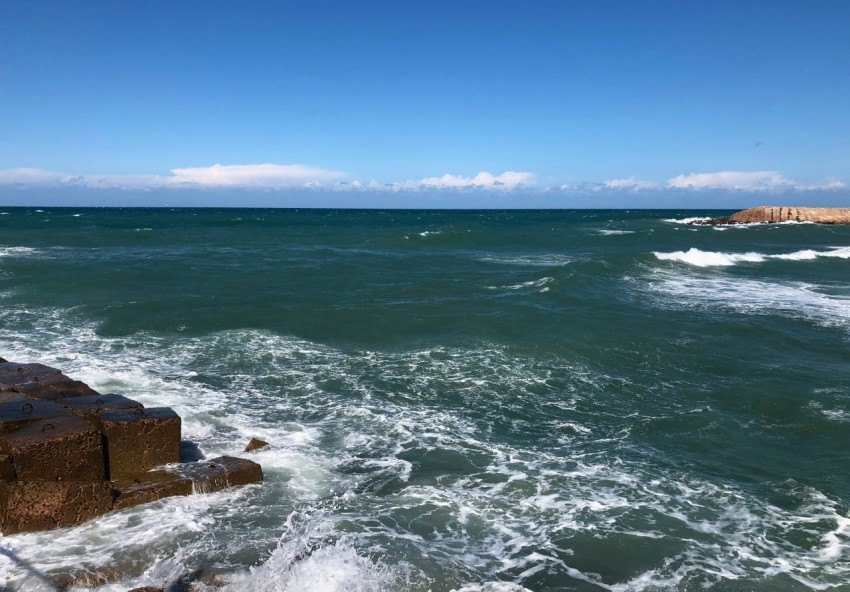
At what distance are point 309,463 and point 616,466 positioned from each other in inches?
178

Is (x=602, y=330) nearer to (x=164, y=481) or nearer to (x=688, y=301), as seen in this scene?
(x=688, y=301)

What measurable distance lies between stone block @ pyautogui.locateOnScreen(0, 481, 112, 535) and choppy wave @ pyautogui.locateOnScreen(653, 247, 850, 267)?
1253 inches

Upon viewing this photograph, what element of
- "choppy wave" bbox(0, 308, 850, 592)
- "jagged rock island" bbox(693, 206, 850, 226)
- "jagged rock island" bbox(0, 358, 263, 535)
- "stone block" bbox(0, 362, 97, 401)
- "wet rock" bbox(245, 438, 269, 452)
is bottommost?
"choppy wave" bbox(0, 308, 850, 592)

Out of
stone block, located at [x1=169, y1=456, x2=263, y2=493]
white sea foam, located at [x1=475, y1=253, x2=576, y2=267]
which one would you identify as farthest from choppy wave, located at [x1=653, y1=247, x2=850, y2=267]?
stone block, located at [x1=169, y1=456, x2=263, y2=493]

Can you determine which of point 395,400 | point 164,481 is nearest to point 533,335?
point 395,400

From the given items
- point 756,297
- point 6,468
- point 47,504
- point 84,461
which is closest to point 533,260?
point 756,297

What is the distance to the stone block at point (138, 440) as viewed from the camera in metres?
7.71

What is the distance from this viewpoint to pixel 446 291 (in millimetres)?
23859

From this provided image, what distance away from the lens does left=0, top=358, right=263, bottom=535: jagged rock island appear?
269 inches

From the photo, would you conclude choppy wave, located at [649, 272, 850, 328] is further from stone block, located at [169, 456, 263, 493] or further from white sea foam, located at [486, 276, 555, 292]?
stone block, located at [169, 456, 263, 493]

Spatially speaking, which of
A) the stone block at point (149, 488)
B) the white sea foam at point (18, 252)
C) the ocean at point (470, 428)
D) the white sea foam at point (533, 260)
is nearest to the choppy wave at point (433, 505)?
the ocean at point (470, 428)

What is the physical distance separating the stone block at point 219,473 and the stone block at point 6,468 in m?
1.80

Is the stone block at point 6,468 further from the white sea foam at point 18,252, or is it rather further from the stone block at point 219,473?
the white sea foam at point 18,252

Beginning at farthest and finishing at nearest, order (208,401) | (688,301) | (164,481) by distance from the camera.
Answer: (688,301), (208,401), (164,481)
